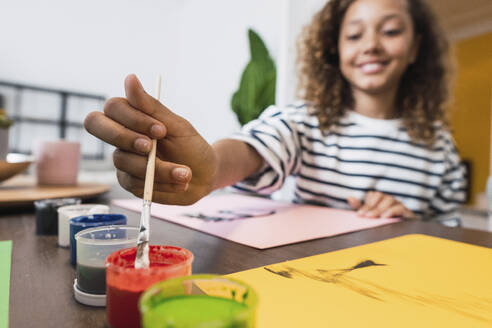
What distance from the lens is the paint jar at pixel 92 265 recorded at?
0.94 ft

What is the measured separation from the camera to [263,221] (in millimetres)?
639

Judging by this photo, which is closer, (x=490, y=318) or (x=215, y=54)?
(x=490, y=318)

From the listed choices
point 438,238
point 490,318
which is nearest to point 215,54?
point 438,238

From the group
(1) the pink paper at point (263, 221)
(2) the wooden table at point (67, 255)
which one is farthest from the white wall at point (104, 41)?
(2) the wooden table at point (67, 255)

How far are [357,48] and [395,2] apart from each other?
190 mm

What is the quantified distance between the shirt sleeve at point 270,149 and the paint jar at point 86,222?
43 centimetres

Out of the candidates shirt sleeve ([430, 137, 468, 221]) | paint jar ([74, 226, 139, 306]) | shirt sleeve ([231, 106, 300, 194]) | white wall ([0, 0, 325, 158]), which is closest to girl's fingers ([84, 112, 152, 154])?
paint jar ([74, 226, 139, 306])

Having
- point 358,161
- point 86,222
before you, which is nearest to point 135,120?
point 86,222

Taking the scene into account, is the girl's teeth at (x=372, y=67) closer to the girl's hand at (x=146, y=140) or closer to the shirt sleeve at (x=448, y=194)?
the shirt sleeve at (x=448, y=194)

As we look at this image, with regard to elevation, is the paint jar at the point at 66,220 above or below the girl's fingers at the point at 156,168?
below

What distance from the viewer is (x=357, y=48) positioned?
39.9 inches

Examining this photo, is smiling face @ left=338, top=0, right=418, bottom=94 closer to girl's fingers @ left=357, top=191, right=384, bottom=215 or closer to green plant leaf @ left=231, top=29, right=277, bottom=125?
girl's fingers @ left=357, top=191, right=384, bottom=215

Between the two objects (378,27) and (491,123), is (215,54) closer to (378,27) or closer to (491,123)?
(378,27)

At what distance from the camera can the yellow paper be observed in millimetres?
270
